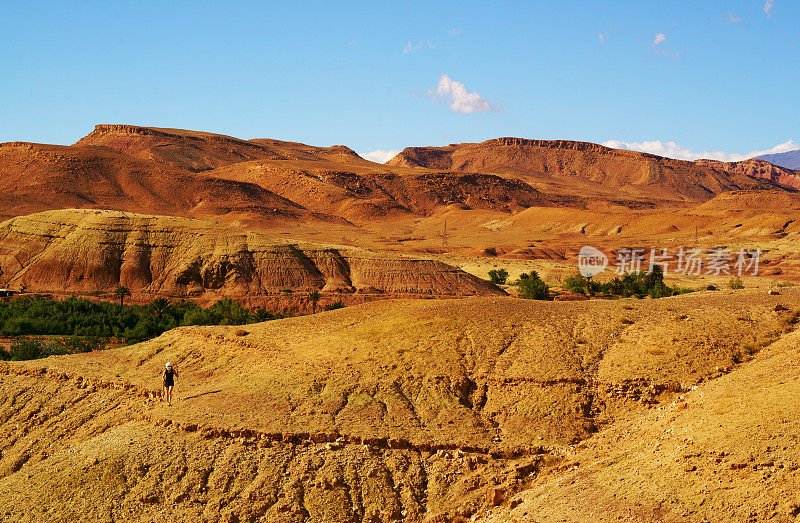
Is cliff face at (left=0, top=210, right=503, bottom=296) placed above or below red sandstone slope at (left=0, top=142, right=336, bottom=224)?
below

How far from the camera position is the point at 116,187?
12156 cm

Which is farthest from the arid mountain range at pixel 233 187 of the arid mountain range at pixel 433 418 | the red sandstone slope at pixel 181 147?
the arid mountain range at pixel 433 418

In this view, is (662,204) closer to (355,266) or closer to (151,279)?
(355,266)

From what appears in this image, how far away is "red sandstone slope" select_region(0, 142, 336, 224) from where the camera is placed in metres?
112

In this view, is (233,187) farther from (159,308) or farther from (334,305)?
(159,308)

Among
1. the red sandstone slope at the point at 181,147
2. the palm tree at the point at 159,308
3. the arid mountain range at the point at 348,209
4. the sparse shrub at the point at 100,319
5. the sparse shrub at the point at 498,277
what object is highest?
the red sandstone slope at the point at 181,147

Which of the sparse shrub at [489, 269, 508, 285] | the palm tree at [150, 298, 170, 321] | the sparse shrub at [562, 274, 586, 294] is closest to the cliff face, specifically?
the sparse shrub at [562, 274, 586, 294]

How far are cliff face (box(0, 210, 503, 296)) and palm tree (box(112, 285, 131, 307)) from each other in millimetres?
1487

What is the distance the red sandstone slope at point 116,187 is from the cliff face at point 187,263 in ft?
169

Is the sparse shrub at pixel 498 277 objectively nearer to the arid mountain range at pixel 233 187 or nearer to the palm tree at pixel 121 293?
the palm tree at pixel 121 293

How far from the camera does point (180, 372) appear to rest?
20547 mm

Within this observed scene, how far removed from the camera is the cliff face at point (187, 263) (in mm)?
53906

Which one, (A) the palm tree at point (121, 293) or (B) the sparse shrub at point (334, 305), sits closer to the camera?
(B) the sparse shrub at point (334, 305)

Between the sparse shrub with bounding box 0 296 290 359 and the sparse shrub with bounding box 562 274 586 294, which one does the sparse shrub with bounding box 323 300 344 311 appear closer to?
the sparse shrub with bounding box 0 296 290 359
